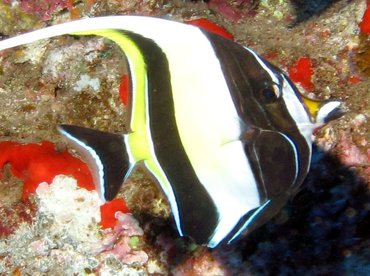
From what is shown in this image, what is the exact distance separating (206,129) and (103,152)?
35 centimetres

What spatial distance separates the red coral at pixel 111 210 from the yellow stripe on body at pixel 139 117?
1.13 m

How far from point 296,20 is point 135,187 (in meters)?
1.70

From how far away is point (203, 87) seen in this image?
139 cm

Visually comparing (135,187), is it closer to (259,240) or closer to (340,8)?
(259,240)

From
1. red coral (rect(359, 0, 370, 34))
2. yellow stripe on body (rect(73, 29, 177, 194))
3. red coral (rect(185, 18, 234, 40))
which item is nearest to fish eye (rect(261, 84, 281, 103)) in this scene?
yellow stripe on body (rect(73, 29, 177, 194))

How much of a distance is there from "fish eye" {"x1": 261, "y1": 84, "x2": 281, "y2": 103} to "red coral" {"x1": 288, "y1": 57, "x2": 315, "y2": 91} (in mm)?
1272

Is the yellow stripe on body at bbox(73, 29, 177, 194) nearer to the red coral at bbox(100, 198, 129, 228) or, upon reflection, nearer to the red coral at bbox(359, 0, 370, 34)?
the red coral at bbox(100, 198, 129, 228)

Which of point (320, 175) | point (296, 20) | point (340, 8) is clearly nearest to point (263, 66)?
point (320, 175)

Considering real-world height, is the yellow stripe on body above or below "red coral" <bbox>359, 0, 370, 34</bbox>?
below

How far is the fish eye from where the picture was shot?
1.44m

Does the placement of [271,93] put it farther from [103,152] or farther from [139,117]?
[103,152]

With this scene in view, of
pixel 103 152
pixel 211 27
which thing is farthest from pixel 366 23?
pixel 103 152

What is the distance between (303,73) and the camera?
8.77ft

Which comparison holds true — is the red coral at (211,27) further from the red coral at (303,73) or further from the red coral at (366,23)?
the red coral at (366,23)
